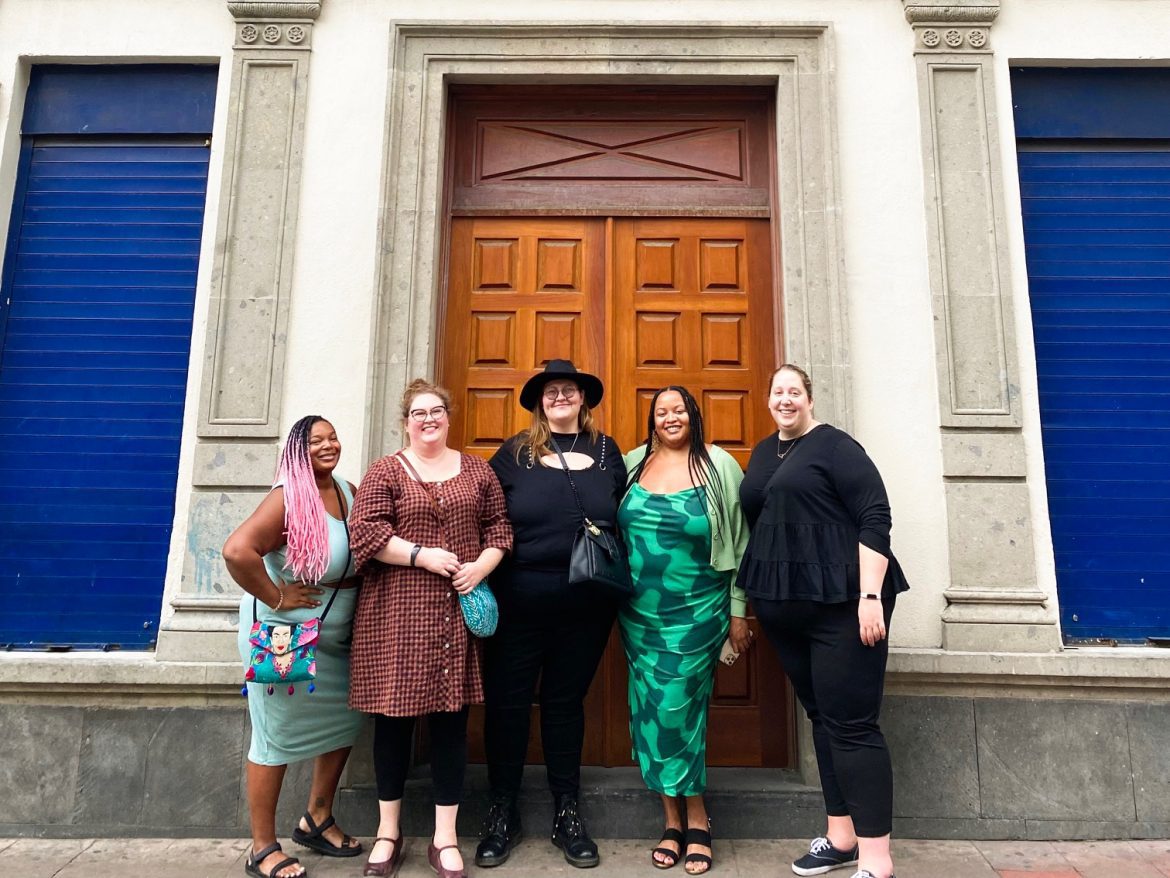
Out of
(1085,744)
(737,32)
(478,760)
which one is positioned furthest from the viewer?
(737,32)

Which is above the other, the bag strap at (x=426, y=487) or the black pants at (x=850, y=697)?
the bag strap at (x=426, y=487)

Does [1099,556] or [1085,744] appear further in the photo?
[1099,556]

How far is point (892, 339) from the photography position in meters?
4.14

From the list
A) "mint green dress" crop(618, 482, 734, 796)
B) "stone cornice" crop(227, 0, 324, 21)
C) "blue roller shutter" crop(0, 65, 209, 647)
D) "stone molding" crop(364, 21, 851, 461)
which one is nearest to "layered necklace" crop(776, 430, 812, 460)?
"mint green dress" crop(618, 482, 734, 796)

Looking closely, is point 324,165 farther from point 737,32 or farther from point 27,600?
point 27,600

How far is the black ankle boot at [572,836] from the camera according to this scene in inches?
132

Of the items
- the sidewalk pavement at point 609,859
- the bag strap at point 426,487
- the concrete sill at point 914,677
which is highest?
the bag strap at point 426,487

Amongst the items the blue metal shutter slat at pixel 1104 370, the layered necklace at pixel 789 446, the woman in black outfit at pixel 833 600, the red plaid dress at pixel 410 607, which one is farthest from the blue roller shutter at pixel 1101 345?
the red plaid dress at pixel 410 607

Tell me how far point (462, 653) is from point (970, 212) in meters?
3.50

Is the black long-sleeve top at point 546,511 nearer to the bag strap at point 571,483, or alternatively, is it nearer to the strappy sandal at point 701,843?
the bag strap at point 571,483

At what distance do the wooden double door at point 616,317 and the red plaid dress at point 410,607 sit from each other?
3.72ft

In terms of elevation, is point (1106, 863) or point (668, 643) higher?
point (668, 643)

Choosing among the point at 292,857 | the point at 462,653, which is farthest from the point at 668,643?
the point at 292,857

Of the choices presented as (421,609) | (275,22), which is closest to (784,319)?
(421,609)
